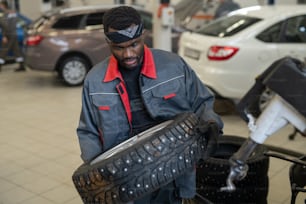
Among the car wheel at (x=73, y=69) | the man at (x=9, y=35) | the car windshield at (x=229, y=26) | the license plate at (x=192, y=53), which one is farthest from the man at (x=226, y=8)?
the man at (x=9, y=35)

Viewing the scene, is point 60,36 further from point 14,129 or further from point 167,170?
point 167,170

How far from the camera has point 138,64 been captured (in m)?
1.95

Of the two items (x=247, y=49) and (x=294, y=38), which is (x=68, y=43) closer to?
(x=247, y=49)

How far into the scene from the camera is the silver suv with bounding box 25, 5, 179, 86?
762 centimetres

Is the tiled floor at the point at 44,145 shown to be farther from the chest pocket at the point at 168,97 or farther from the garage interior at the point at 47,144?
the chest pocket at the point at 168,97

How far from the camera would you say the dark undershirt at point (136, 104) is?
1.97m

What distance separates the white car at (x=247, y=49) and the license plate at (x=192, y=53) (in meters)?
0.01

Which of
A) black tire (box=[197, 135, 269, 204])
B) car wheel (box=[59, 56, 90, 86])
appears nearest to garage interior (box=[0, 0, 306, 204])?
car wheel (box=[59, 56, 90, 86])

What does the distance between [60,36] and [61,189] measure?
429 cm

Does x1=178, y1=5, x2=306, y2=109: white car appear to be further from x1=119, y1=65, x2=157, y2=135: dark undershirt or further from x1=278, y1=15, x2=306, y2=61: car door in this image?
x1=119, y1=65, x2=157, y2=135: dark undershirt

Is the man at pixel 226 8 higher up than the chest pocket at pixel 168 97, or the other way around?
the chest pocket at pixel 168 97

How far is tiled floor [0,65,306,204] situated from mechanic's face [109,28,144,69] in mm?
2097

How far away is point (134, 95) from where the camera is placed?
6.49ft

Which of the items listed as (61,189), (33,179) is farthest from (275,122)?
(33,179)
